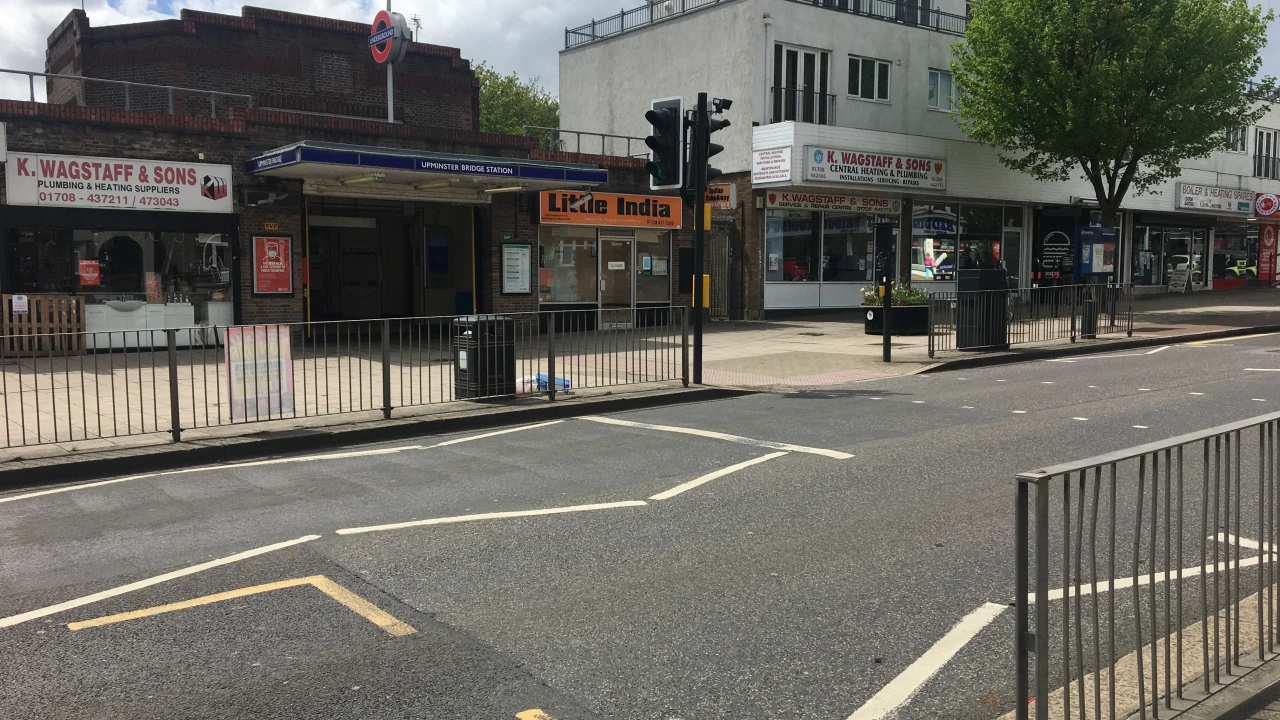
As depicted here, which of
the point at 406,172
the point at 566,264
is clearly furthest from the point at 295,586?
the point at 566,264

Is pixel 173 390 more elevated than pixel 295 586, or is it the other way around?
pixel 173 390

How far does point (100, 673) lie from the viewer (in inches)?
168

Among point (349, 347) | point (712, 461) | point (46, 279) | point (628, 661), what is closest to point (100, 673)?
point (628, 661)

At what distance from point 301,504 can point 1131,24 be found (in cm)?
2273

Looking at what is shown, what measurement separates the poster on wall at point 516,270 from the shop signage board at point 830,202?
7296 millimetres

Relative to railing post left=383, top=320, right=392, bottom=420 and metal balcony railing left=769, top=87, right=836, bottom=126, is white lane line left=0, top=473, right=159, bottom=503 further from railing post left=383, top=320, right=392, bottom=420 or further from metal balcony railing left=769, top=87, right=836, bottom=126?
Answer: metal balcony railing left=769, top=87, right=836, bottom=126

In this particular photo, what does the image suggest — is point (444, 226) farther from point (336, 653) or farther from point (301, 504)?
point (336, 653)

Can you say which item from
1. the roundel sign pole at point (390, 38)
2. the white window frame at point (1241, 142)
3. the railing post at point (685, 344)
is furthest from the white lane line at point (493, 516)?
the white window frame at point (1241, 142)

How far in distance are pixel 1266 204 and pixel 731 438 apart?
38.8 m

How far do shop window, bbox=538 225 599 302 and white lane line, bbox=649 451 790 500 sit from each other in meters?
15.1

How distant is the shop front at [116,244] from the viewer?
16.8 meters

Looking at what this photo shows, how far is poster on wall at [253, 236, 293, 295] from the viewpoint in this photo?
19.0 m

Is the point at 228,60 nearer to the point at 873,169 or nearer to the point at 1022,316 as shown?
the point at 873,169

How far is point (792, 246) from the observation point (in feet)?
89.5
